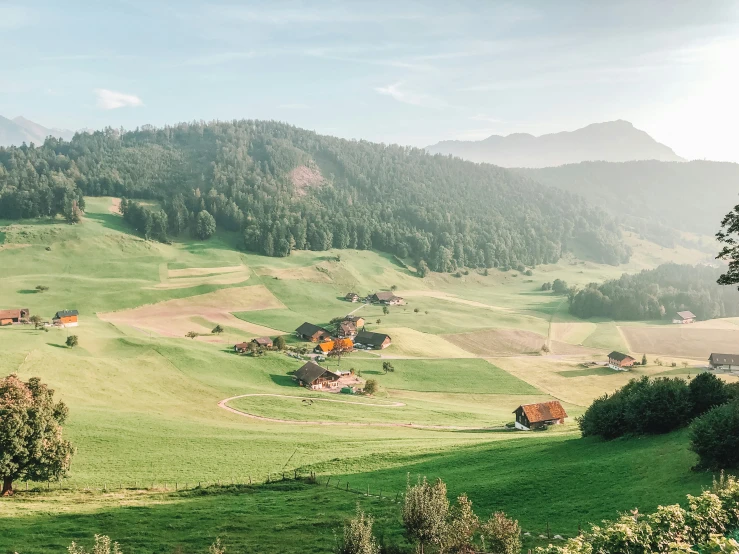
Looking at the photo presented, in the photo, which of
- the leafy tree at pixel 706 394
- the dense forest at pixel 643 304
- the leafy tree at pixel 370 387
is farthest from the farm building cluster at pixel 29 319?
the dense forest at pixel 643 304

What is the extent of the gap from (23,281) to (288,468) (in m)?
138

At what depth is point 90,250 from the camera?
Answer: 598ft

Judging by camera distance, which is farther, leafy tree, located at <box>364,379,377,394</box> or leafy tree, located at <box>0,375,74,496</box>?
leafy tree, located at <box>364,379,377,394</box>

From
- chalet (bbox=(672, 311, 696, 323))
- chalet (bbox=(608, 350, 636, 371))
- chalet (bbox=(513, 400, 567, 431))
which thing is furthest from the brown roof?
chalet (bbox=(672, 311, 696, 323))

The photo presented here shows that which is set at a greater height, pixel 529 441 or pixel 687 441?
pixel 687 441

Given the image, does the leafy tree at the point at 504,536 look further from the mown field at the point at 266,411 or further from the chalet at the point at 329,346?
the chalet at the point at 329,346

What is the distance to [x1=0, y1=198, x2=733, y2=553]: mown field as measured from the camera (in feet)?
113

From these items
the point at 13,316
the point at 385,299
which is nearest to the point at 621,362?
the point at 385,299

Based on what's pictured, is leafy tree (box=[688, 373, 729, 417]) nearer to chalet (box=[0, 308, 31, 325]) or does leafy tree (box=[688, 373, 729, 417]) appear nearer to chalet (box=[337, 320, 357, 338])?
chalet (box=[337, 320, 357, 338])

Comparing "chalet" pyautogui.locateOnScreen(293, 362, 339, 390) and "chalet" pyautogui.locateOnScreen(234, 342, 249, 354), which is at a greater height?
"chalet" pyautogui.locateOnScreen(234, 342, 249, 354)

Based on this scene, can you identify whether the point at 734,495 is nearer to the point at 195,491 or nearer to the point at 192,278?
the point at 195,491

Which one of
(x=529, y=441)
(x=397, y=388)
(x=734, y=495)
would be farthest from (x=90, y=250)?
(x=734, y=495)

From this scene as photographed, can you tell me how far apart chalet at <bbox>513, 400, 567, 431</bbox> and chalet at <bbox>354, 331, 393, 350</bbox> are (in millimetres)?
56475

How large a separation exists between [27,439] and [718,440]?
53291mm
